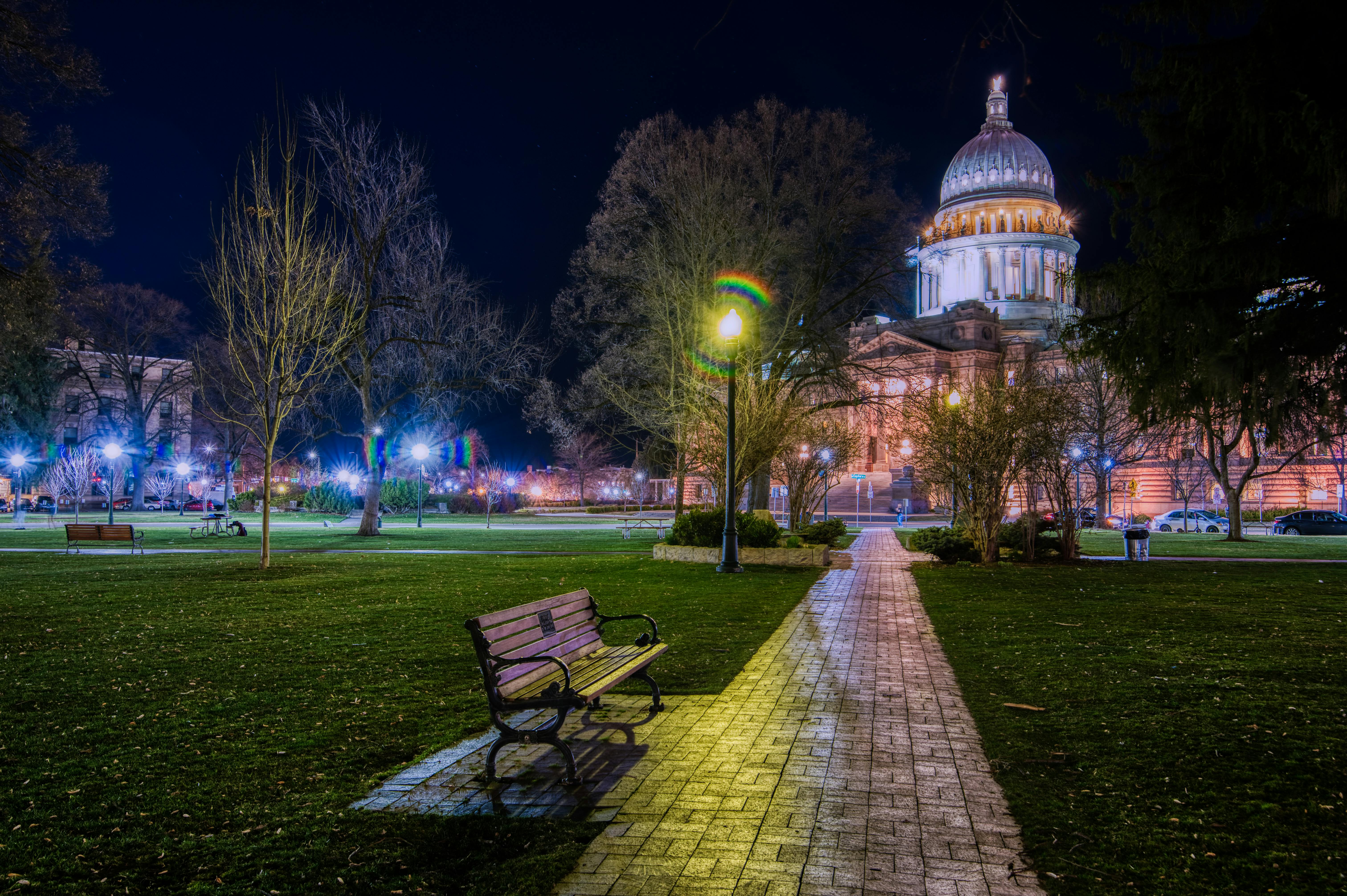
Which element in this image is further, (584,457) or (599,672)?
(584,457)

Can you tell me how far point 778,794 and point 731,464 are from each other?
10966mm

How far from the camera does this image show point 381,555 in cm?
2267

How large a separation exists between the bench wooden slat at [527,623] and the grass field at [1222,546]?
18.5 metres

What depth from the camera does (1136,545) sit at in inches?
878

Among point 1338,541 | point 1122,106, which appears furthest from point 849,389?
point 1338,541

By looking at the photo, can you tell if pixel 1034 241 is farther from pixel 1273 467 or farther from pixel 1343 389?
pixel 1343 389

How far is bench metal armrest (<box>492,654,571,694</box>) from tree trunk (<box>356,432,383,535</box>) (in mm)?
28086

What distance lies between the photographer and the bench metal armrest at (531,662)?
5.24 meters

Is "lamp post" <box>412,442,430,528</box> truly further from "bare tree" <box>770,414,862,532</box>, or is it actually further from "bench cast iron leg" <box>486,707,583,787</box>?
"bench cast iron leg" <box>486,707,583,787</box>

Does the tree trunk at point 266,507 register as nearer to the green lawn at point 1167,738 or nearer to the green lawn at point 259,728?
the green lawn at point 259,728

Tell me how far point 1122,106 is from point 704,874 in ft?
33.3

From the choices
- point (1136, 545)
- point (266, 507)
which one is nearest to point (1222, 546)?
point (1136, 545)

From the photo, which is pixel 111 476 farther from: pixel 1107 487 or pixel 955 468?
pixel 1107 487

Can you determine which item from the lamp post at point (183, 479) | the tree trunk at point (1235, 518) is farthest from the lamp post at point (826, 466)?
the lamp post at point (183, 479)
